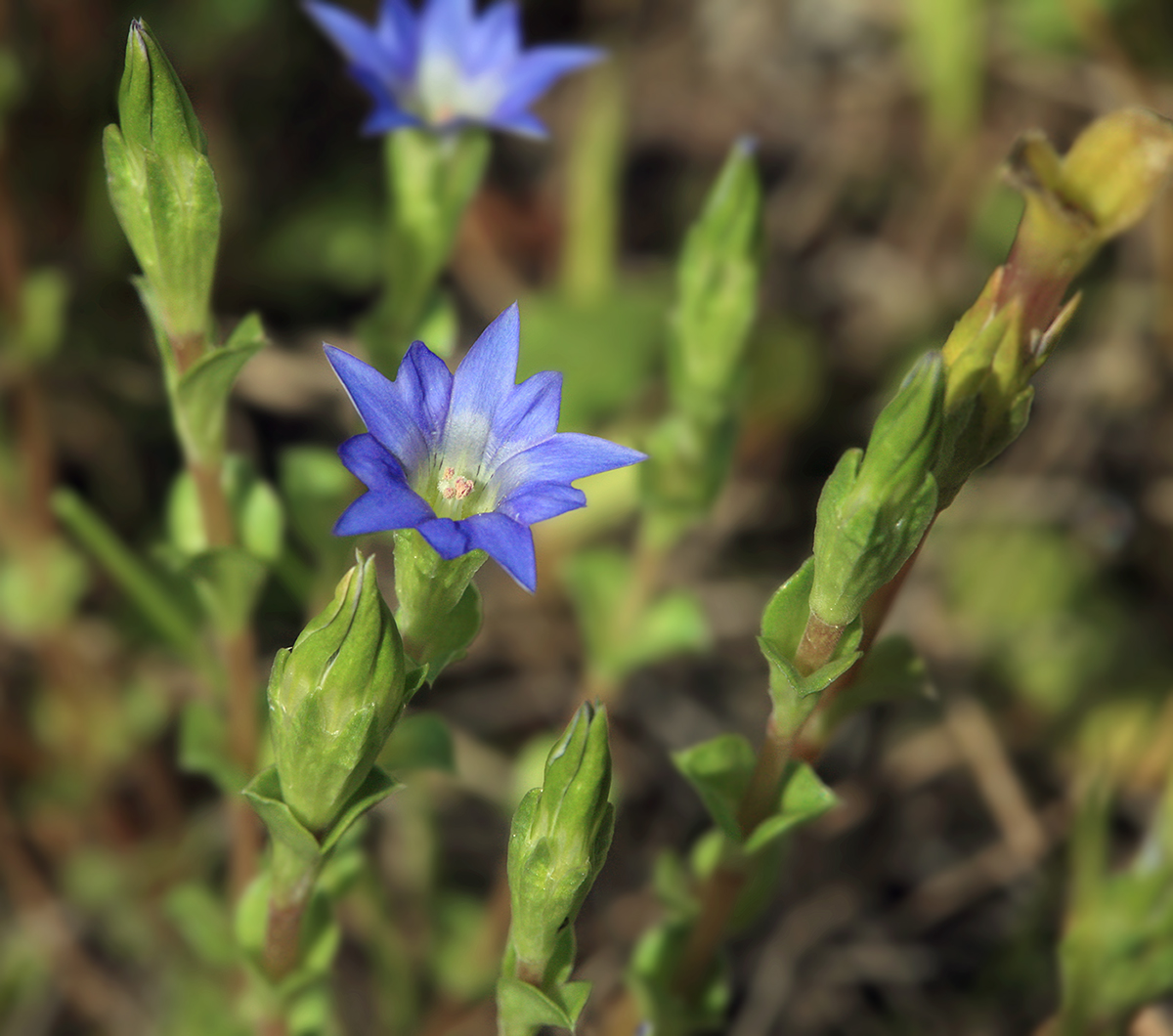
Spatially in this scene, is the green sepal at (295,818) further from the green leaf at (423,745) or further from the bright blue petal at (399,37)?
the bright blue petal at (399,37)

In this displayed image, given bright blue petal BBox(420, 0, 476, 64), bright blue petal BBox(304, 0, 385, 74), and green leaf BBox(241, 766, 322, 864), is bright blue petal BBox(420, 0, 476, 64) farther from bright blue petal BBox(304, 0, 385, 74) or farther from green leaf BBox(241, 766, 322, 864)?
green leaf BBox(241, 766, 322, 864)

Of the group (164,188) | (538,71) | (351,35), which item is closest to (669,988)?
(164,188)

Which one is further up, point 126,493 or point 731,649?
point 126,493

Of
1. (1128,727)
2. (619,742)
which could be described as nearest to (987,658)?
(1128,727)

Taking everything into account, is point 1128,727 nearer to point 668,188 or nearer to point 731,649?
point 731,649

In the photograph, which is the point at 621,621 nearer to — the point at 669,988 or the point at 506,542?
the point at 669,988
